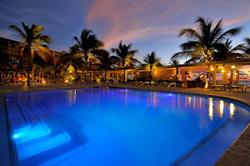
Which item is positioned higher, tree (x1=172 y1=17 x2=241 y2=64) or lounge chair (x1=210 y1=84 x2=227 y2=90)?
tree (x1=172 y1=17 x2=241 y2=64)

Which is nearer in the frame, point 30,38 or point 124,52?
point 30,38

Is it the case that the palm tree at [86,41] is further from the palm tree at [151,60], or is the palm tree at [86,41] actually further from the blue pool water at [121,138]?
the blue pool water at [121,138]

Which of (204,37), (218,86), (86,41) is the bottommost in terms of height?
(218,86)

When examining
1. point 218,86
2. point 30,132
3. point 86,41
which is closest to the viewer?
point 30,132

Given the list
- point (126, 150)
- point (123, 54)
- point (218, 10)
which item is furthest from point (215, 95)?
point (123, 54)

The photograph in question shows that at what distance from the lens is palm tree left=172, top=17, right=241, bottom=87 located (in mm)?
13523

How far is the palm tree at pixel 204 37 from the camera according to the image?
13.5m

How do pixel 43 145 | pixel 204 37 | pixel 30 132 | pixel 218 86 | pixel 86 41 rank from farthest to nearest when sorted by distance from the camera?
pixel 86 41 → pixel 204 37 → pixel 218 86 → pixel 30 132 → pixel 43 145

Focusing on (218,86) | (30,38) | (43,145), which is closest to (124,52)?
(30,38)

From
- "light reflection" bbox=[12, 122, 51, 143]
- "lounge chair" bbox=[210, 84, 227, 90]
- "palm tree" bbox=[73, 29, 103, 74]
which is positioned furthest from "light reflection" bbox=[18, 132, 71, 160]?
"palm tree" bbox=[73, 29, 103, 74]

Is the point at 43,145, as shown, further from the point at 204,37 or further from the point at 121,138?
the point at 204,37

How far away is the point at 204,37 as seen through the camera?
45.2ft

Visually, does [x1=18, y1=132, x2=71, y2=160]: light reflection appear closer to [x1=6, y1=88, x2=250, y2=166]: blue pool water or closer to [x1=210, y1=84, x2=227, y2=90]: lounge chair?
[x1=6, y1=88, x2=250, y2=166]: blue pool water

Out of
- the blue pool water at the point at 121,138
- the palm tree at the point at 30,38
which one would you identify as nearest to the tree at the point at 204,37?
the blue pool water at the point at 121,138
